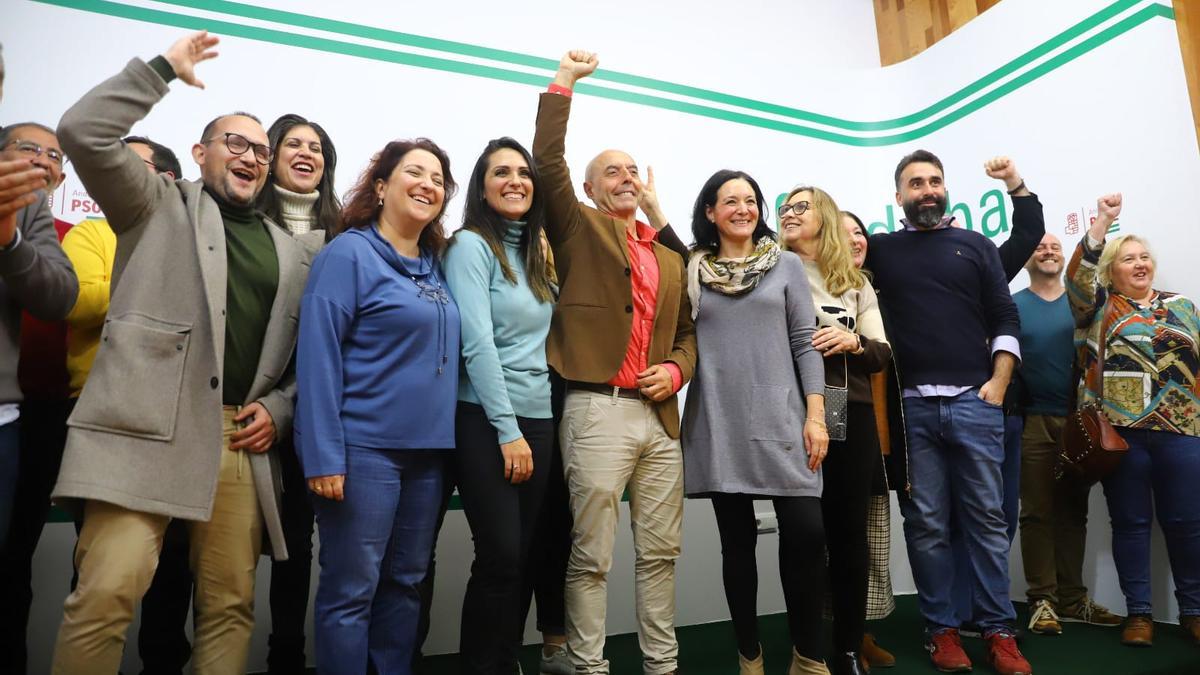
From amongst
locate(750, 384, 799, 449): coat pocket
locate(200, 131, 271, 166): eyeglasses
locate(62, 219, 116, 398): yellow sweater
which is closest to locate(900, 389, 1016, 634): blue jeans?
locate(750, 384, 799, 449): coat pocket

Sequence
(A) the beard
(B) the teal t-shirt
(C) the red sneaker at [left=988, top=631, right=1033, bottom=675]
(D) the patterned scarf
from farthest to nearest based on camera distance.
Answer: (B) the teal t-shirt
(A) the beard
(C) the red sneaker at [left=988, top=631, right=1033, bottom=675]
(D) the patterned scarf

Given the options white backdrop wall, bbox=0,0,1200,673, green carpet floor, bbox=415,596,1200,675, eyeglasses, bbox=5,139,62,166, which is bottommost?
green carpet floor, bbox=415,596,1200,675

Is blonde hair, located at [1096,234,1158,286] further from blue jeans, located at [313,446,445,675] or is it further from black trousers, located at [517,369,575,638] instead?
blue jeans, located at [313,446,445,675]

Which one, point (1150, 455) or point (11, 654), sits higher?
point (1150, 455)

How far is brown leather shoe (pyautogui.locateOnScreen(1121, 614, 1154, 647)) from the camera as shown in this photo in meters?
2.73

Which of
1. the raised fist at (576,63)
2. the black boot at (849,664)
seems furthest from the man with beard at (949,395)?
the raised fist at (576,63)

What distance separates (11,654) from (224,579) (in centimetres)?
92

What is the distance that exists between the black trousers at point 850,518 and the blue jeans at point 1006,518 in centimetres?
76

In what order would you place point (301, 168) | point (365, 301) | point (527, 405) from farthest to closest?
1. point (301, 168)
2. point (527, 405)
3. point (365, 301)

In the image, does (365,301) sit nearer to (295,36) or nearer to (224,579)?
(224,579)

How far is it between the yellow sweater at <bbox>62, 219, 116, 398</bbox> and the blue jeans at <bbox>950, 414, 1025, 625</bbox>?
2840 millimetres

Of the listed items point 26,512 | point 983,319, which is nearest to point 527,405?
point 26,512

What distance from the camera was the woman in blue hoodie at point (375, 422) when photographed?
1.64m

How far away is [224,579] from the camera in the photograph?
1.64 metres
